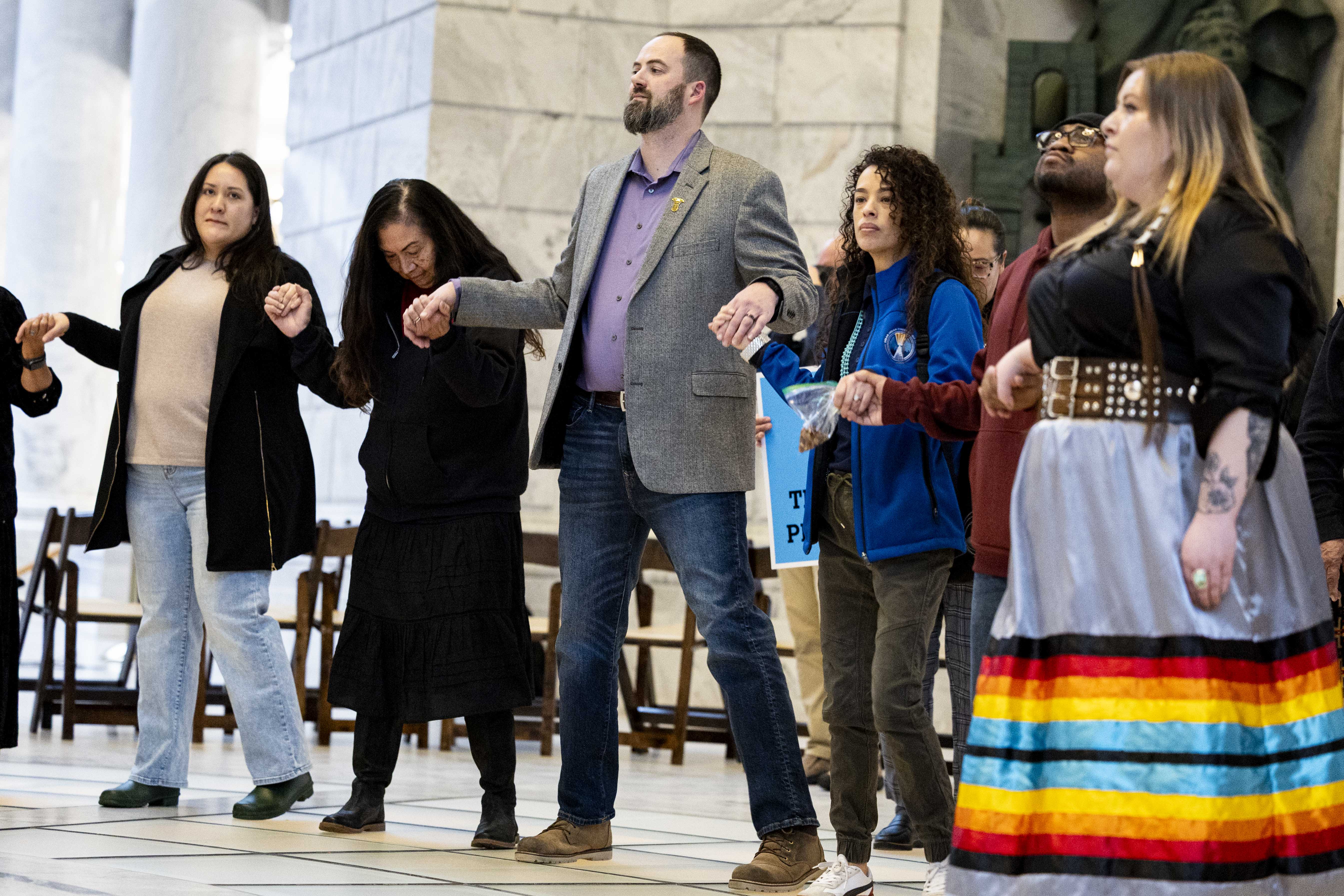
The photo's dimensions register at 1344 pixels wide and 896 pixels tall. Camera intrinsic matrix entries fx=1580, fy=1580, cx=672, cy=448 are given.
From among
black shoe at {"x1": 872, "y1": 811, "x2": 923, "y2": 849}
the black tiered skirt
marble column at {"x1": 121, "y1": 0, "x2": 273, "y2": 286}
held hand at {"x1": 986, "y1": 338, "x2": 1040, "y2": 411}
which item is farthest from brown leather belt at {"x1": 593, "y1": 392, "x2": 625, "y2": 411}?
marble column at {"x1": 121, "y1": 0, "x2": 273, "y2": 286}

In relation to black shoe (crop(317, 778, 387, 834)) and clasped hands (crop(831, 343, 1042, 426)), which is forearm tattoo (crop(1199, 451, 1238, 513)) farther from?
black shoe (crop(317, 778, 387, 834))

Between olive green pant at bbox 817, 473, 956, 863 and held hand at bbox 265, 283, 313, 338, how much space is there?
1.51m

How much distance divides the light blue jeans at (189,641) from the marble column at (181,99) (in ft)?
19.4

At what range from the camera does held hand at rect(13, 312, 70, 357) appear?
172 inches

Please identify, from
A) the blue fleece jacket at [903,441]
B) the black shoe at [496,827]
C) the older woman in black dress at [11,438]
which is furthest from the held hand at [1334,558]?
the older woman in black dress at [11,438]

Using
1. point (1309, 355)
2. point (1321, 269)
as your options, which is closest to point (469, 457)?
point (1309, 355)

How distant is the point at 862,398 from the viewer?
9.47 feet

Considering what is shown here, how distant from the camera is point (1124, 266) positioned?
2395 millimetres

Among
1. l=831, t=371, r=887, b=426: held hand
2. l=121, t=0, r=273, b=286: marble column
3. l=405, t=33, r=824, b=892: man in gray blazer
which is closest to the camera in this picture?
l=831, t=371, r=887, b=426: held hand

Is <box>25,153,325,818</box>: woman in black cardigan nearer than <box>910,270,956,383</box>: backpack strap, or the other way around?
<box>910,270,956,383</box>: backpack strap

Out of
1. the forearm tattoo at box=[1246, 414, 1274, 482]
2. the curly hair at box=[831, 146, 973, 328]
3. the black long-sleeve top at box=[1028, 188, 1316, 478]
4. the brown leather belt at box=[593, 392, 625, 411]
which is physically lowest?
the forearm tattoo at box=[1246, 414, 1274, 482]

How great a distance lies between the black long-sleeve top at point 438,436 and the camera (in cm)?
392

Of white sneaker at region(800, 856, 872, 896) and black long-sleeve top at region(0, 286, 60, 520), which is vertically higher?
black long-sleeve top at region(0, 286, 60, 520)

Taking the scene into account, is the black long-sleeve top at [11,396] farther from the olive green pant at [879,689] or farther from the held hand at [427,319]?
the olive green pant at [879,689]
